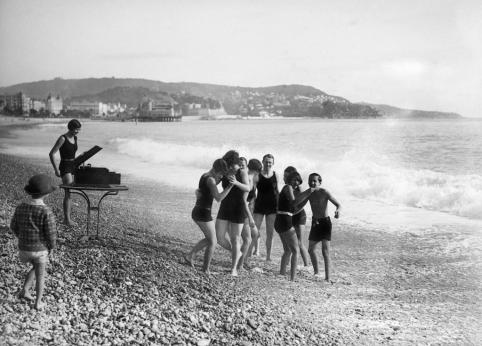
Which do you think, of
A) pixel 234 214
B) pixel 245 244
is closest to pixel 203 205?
pixel 234 214

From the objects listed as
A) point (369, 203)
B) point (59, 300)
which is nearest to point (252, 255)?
point (59, 300)

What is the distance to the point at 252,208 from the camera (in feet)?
15.6


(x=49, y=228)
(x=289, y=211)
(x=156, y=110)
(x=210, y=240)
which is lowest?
(x=210, y=240)

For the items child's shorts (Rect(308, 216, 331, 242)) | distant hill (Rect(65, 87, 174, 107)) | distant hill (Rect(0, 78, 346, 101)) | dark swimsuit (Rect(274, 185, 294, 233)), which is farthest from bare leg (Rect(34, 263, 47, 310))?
distant hill (Rect(65, 87, 174, 107))

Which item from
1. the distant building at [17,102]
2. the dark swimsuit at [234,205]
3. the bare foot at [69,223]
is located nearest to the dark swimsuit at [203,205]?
the dark swimsuit at [234,205]

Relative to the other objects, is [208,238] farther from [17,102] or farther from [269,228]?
[17,102]

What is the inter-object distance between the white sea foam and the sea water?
0.02 meters

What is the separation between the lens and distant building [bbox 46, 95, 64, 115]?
204 inches

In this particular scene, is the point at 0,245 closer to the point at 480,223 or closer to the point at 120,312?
the point at 120,312

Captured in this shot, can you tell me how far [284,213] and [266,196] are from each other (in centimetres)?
32

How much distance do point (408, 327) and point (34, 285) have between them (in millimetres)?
2705

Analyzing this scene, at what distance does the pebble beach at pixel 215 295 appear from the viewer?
2965 mm

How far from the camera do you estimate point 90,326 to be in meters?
2.90

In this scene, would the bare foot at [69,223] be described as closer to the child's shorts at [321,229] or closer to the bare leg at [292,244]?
the bare leg at [292,244]
